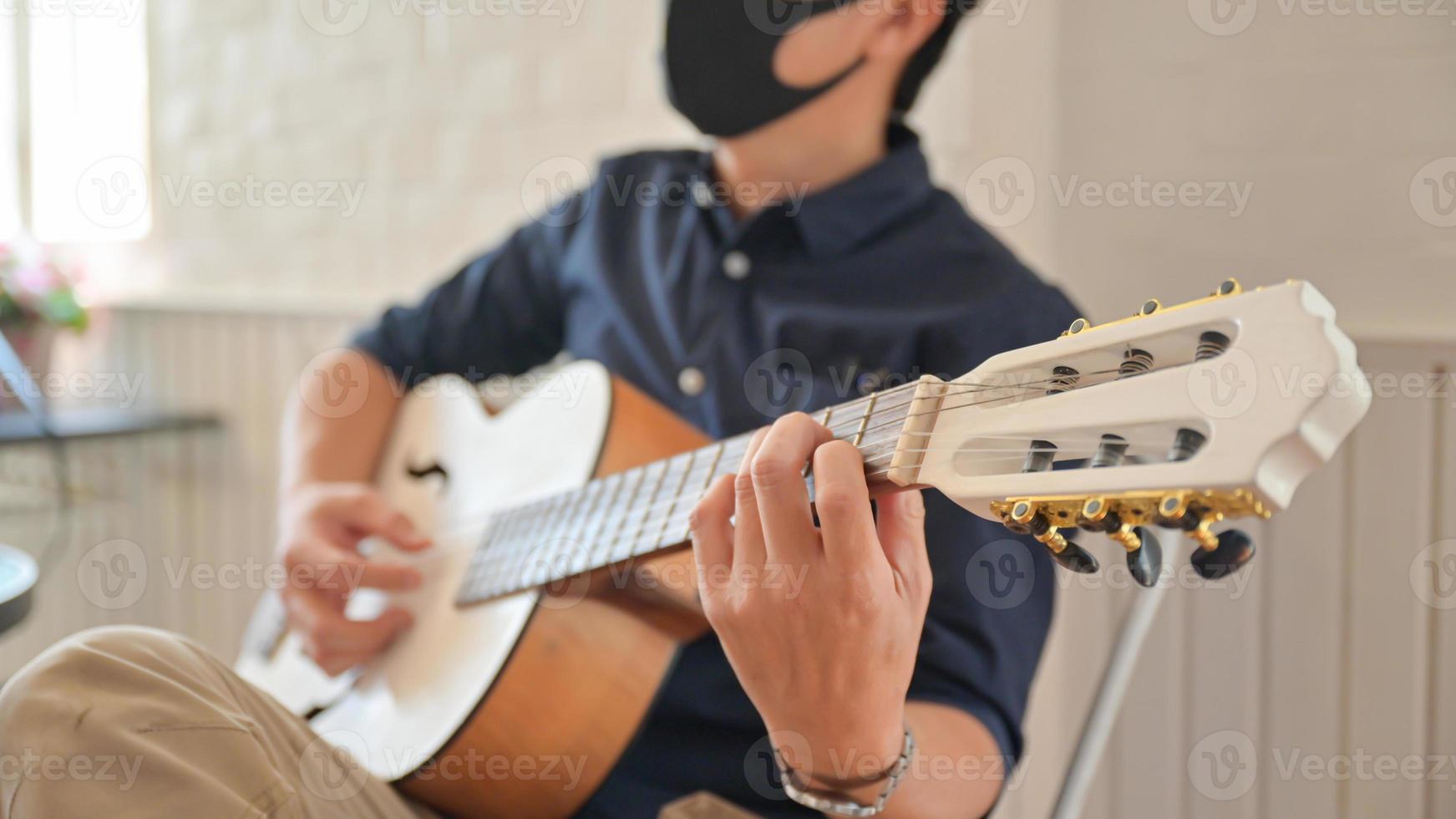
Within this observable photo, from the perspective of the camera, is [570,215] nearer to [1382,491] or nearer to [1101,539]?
[1101,539]

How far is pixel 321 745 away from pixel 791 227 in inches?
25.4

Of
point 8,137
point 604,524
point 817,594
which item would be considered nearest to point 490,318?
point 604,524

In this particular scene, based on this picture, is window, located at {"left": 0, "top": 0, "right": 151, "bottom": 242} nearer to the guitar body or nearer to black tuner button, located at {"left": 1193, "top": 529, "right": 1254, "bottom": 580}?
the guitar body

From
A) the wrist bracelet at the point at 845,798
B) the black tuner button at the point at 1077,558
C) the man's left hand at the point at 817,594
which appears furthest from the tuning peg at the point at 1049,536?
the wrist bracelet at the point at 845,798

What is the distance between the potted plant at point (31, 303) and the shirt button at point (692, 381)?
6.68 ft

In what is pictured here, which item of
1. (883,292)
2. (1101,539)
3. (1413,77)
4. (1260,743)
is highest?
(1413,77)

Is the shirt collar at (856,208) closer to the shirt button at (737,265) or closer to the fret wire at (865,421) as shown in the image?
the shirt button at (737,265)

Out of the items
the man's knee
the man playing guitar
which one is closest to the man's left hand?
the man playing guitar

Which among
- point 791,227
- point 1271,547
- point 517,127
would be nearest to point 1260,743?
point 1271,547

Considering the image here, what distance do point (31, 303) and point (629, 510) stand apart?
2.29 m

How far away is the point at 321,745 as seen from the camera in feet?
2.55

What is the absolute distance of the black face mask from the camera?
97 cm

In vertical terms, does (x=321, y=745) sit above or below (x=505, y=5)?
below

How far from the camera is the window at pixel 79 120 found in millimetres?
2574
